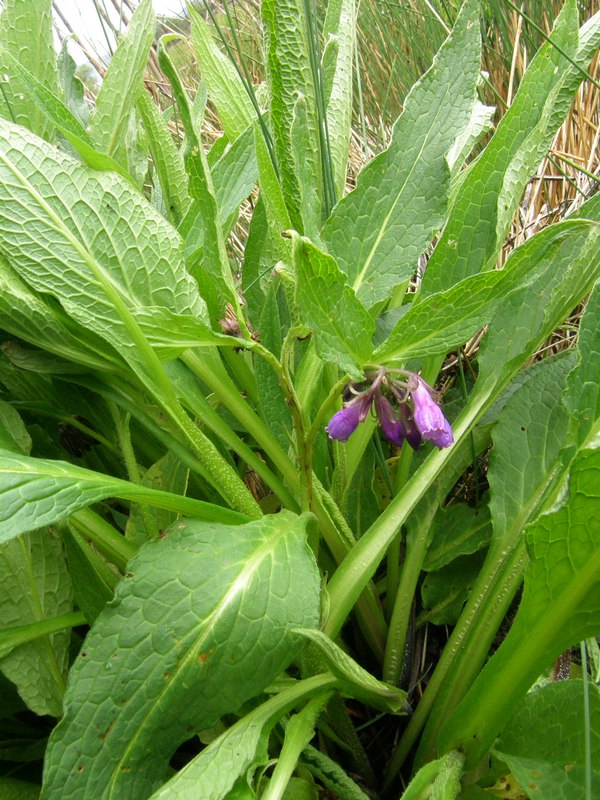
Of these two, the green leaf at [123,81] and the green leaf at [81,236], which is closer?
the green leaf at [81,236]

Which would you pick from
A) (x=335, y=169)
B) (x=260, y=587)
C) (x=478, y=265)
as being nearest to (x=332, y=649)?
(x=260, y=587)

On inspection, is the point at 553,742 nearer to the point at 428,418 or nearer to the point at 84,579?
the point at 428,418

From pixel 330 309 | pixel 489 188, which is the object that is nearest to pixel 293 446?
pixel 330 309

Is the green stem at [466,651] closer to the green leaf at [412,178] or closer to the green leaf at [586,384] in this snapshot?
the green leaf at [586,384]

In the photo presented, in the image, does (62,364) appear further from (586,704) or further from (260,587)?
(586,704)

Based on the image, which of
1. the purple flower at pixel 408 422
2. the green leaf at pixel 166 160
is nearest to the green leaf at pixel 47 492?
the purple flower at pixel 408 422

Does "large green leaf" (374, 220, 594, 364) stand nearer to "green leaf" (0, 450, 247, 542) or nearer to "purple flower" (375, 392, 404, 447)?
"purple flower" (375, 392, 404, 447)

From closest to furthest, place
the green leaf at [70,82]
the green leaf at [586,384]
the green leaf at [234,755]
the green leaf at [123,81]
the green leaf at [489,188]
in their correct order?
the green leaf at [234,755]
the green leaf at [586,384]
the green leaf at [489,188]
the green leaf at [123,81]
the green leaf at [70,82]
